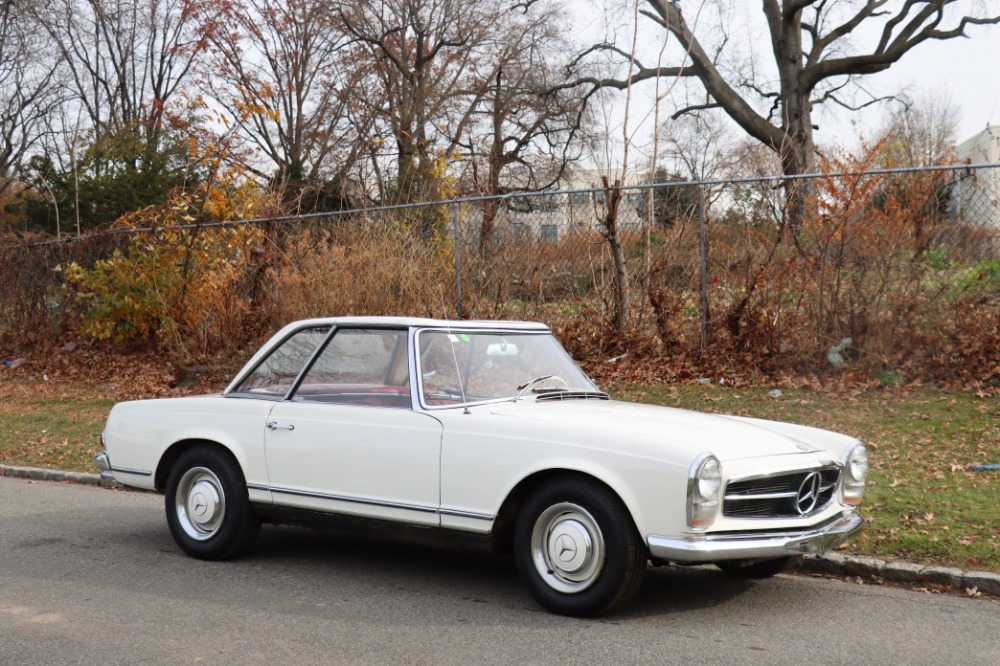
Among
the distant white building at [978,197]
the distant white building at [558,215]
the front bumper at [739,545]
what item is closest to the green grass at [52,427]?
the distant white building at [558,215]

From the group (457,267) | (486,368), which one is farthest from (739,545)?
(457,267)

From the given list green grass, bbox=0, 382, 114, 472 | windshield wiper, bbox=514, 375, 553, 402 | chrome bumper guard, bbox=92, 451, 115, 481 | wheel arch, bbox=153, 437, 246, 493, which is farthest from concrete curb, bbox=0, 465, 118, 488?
windshield wiper, bbox=514, 375, 553, 402

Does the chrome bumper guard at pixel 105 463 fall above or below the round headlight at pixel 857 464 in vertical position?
below

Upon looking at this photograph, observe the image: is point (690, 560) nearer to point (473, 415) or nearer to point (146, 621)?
point (473, 415)

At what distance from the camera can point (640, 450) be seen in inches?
199

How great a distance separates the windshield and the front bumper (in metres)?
1.51

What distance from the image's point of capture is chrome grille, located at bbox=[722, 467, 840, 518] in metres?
5.04

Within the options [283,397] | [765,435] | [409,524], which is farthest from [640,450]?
[283,397]

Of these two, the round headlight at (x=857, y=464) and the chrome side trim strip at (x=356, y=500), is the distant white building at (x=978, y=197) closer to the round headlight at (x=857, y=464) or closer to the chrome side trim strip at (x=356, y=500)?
the round headlight at (x=857, y=464)

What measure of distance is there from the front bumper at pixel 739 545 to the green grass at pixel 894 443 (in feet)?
5.11

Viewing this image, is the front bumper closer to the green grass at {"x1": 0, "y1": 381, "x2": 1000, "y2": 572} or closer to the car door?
the car door

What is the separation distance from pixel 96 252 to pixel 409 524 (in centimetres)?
1539

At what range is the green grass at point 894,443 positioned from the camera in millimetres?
6664

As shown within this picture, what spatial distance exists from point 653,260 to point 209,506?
8.23m
